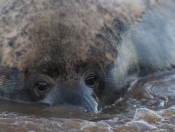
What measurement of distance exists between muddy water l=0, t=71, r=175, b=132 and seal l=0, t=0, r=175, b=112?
0.09 metres

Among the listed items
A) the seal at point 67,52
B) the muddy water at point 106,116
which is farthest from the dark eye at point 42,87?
the muddy water at point 106,116

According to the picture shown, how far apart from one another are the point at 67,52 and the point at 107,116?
0.52 meters

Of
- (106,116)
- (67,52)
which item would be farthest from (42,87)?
(106,116)

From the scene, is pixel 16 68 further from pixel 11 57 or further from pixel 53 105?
pixel 53 105

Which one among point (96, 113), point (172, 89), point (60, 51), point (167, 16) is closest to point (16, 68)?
point (60, 51)

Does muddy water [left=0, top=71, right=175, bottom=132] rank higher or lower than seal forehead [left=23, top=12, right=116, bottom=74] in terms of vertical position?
lower

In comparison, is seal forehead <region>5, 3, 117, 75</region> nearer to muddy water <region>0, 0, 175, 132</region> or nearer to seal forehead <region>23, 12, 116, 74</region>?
seal forehead <region>23, 12, 116, 74</region>

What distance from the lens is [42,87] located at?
12.2ft

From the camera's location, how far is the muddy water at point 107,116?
3.15m

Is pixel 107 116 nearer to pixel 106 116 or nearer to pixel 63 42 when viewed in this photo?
pixel 106 116

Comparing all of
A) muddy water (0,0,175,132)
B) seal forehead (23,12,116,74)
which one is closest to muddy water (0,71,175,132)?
muddy water (0,0,175,132)

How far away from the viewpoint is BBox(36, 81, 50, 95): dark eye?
368 centimetres

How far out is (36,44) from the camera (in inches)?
145

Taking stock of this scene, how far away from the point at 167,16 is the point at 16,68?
4.99 ft
